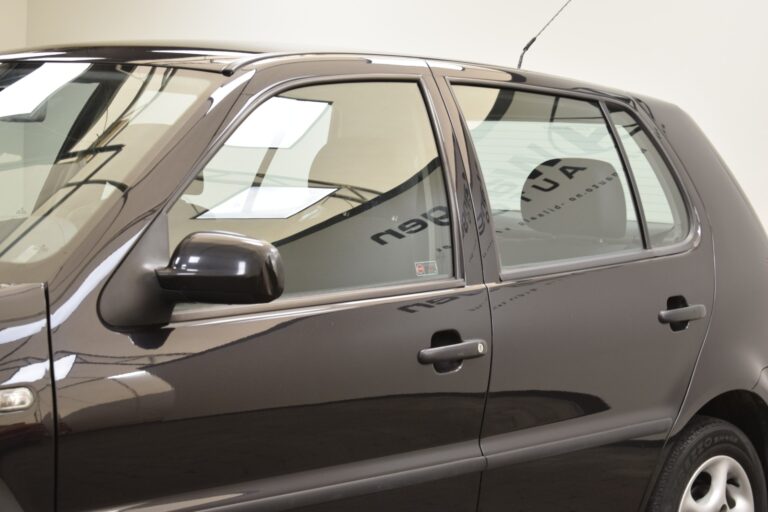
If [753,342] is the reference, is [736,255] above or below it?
above

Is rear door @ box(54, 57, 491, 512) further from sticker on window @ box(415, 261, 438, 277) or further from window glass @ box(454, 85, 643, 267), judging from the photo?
window glass @ box(454, 85, 643, 267)

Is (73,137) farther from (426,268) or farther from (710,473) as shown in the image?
(710,473)

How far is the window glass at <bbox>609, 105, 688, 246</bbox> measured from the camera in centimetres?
248

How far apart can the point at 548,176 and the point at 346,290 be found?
2.31 ft

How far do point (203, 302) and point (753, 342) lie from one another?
1522 mm

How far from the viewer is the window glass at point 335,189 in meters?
1.75

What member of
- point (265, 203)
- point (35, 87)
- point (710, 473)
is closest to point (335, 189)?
point (265, 203)

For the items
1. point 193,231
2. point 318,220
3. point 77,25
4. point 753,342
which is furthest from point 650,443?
point 77,25

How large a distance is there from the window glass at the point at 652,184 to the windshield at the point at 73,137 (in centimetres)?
114

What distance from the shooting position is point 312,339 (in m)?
1.72

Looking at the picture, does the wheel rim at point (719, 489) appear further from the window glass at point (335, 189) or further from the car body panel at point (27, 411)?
the car body panel at point (27, 411)

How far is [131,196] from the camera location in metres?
1.56

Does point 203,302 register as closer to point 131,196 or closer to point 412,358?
point 131,196

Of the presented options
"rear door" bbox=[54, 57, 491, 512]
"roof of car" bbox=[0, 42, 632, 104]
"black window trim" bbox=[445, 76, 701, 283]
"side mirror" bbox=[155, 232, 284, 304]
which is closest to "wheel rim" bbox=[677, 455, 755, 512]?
"black window trim" bbox=[445, 76, 701, 283]
